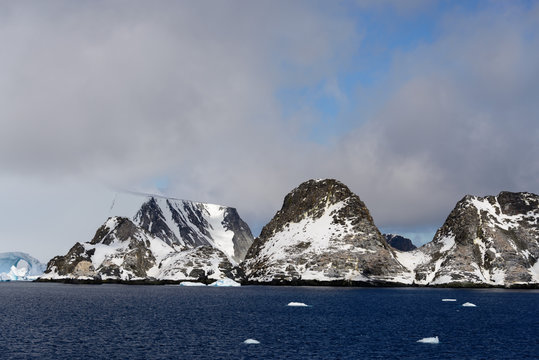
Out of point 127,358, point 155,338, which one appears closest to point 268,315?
point 155,338

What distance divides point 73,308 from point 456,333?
103673 millimetres

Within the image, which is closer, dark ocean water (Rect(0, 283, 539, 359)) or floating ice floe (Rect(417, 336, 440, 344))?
dark ocean water (Rect(0, 283, 539, 359))

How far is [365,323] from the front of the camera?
11175 centimetres

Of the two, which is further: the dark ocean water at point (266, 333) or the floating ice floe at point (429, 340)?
the floating ice floe at point (429, 340)

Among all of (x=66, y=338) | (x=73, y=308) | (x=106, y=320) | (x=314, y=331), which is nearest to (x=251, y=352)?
(x=314, y=331)

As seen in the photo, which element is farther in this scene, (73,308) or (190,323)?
(73,308)

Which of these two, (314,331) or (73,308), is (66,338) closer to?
(314,331)

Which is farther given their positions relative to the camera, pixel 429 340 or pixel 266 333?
pixel 266 333

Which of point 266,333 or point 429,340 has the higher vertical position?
point 429,340

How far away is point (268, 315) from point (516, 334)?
189ft

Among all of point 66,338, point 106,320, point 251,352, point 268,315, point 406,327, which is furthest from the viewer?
point 268,315

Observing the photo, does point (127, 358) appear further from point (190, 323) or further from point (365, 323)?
point (365, 323)

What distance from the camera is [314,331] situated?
98500mm

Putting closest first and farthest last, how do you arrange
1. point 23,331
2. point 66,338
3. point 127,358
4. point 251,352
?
1. point 127,358
2. point 251,352
3. point 66,338
4. point 23,331
